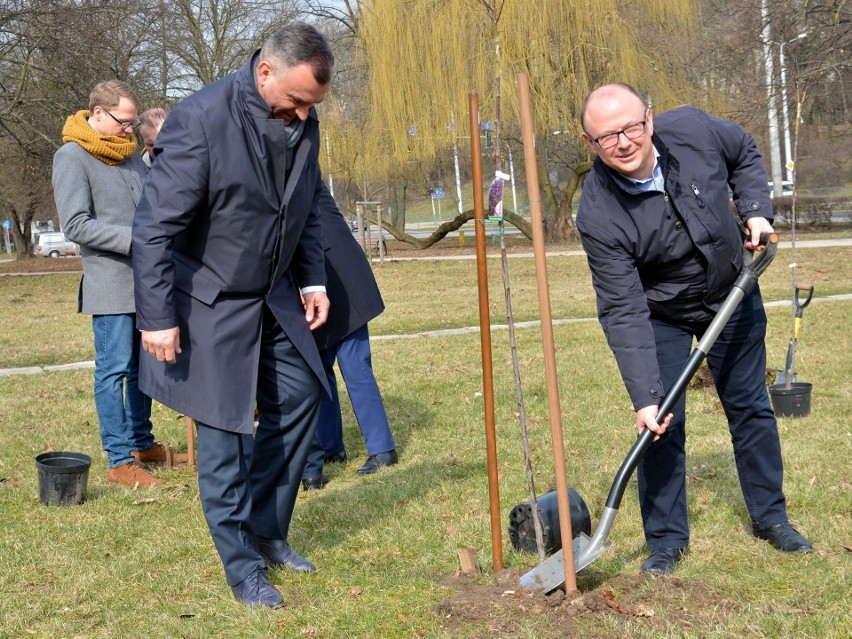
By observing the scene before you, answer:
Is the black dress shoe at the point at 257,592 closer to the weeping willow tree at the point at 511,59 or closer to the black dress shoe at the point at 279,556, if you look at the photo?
the black dress shoe at the point at 279,556

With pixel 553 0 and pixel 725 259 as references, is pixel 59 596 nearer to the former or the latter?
pixel 725 259

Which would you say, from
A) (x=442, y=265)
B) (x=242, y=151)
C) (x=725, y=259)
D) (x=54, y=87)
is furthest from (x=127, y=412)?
(x=442, y=265)

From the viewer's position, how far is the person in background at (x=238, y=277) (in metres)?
3.47

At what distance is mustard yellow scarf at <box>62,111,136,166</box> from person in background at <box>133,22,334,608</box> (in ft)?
7.02

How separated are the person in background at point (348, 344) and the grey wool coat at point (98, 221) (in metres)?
1.15

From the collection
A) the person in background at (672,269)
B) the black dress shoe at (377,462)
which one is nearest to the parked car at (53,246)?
the black dress shoe at (377,462)

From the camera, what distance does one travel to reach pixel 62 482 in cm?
528

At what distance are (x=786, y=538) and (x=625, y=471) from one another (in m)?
1.01

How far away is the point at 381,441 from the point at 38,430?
2.98 metres

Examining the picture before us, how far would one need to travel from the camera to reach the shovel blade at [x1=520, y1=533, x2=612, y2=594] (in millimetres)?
3477

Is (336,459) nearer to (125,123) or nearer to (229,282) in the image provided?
(125,123)

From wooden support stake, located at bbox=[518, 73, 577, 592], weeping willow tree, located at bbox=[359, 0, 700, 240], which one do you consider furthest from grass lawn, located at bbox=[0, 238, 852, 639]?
weeping willow tree, located at bbox=[359, 0, 700, 240]

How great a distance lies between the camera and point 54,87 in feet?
66.1

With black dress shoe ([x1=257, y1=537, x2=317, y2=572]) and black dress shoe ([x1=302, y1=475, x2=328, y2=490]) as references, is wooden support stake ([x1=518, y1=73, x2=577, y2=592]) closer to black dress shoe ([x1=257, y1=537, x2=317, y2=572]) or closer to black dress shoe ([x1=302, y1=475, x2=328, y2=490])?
black dress shoe ([x1=257, y1=537, x2=317, y2=572])
